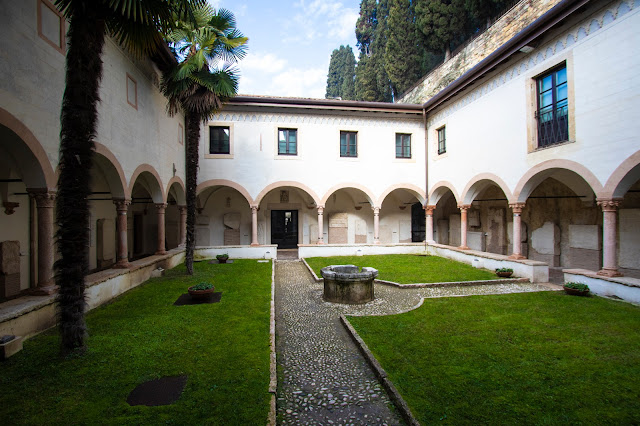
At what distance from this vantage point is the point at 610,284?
26.3 ft

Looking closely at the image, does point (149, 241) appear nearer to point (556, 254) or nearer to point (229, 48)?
point (229, 48)

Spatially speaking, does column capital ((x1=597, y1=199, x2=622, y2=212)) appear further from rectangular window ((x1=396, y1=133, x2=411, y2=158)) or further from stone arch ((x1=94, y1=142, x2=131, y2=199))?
stone arch ((x1=94, y1=142, x2=131, y2=199))

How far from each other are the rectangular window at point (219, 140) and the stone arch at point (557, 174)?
40.6 feet

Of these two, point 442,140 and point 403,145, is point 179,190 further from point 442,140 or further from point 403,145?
point 442,140

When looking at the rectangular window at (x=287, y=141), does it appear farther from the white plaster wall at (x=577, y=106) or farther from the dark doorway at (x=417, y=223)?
the dark doorway at (x=417, y=223)

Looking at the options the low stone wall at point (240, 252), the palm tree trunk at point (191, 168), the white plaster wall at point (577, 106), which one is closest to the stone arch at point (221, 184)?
the low stone wall at point (240, 252)

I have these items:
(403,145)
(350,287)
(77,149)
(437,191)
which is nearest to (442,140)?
(403,145)

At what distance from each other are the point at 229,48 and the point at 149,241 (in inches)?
460

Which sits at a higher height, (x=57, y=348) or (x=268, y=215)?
(x=268, y=215)

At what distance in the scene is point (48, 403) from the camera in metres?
3.61

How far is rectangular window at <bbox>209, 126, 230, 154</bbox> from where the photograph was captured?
15.3 m

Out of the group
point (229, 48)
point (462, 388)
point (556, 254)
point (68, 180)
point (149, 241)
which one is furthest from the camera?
point (149, 241)

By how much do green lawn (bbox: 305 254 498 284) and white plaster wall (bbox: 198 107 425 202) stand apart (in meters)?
3.57

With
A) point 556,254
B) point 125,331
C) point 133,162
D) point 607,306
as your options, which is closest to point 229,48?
point 133,162
